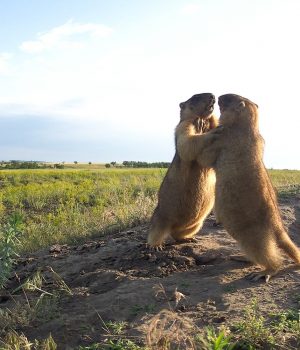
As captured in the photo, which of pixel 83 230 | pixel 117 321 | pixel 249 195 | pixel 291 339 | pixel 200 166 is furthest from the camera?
pixel 83 230

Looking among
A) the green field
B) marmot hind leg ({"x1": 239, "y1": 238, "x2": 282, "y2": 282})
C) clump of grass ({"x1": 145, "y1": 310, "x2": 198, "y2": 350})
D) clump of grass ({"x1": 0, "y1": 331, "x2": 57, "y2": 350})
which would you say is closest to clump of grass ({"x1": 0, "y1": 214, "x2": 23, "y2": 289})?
the green field

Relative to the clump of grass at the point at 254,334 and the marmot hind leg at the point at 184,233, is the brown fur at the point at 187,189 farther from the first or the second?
the clump of grass at the point at 254,334

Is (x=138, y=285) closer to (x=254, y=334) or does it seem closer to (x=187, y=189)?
(x=187, y=189)

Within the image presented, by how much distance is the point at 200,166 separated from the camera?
5.83 m

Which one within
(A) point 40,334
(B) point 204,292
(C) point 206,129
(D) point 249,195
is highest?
(C) point 206,129

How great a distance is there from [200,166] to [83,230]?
3.52 metres

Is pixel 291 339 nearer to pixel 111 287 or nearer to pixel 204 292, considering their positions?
pixel 204 292

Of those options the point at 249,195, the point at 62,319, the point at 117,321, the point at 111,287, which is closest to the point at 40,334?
the point at 62,319

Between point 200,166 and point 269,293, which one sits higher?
point 200,166

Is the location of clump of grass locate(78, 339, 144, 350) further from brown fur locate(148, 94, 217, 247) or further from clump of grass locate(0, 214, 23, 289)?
brown fur locate(148, 94, 217, 247)

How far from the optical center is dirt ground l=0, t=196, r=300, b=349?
4281 mm

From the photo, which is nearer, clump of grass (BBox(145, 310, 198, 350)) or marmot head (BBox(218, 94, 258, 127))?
clump of grass (BBox(145, 310, 198, 350))

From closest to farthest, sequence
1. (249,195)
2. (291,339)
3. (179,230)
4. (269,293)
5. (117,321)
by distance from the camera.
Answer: (291,339), (117,321), (269,293), (249,195), (179,230)

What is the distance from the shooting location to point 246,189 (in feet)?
16.7
